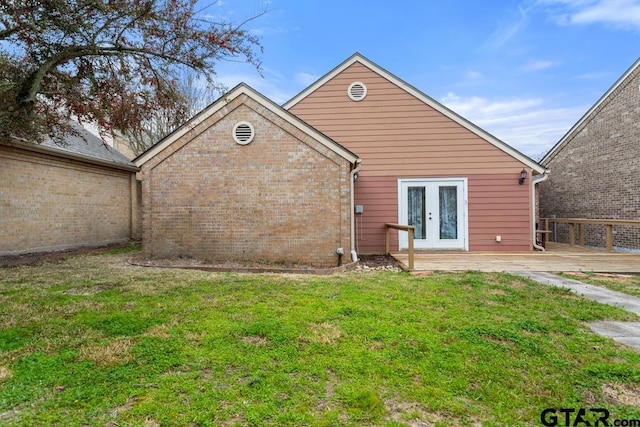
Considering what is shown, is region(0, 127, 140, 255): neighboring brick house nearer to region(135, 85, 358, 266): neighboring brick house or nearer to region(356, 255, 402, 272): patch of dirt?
region(135, 85, 358, 266): neighboring brick house

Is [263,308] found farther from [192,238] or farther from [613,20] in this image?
[613,20]

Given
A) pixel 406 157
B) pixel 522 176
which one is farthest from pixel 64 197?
pixel 522 176

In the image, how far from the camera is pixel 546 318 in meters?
4.11

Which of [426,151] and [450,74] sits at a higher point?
[450,74]

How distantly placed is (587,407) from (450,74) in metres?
17.5

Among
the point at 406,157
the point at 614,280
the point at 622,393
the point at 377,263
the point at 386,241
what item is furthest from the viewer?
the point at 406,157

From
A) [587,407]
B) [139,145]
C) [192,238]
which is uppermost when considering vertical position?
[139,145]

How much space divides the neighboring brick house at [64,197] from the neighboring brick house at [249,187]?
1720 mm

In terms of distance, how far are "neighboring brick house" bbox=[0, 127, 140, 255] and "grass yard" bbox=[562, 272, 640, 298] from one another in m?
10.4

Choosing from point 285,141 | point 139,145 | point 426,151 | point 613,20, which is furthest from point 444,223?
point 139,145

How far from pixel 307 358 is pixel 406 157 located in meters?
8.81

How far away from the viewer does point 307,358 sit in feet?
9.90

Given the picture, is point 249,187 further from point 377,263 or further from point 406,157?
point 406,157

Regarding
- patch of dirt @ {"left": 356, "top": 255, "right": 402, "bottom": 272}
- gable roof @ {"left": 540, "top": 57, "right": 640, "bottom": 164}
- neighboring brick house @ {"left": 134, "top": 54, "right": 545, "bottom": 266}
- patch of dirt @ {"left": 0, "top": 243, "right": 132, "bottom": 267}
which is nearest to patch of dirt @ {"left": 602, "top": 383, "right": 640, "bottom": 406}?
patch of dirt @ {"left": 356, "top": 255, "right": 402, "bottom": 272}
